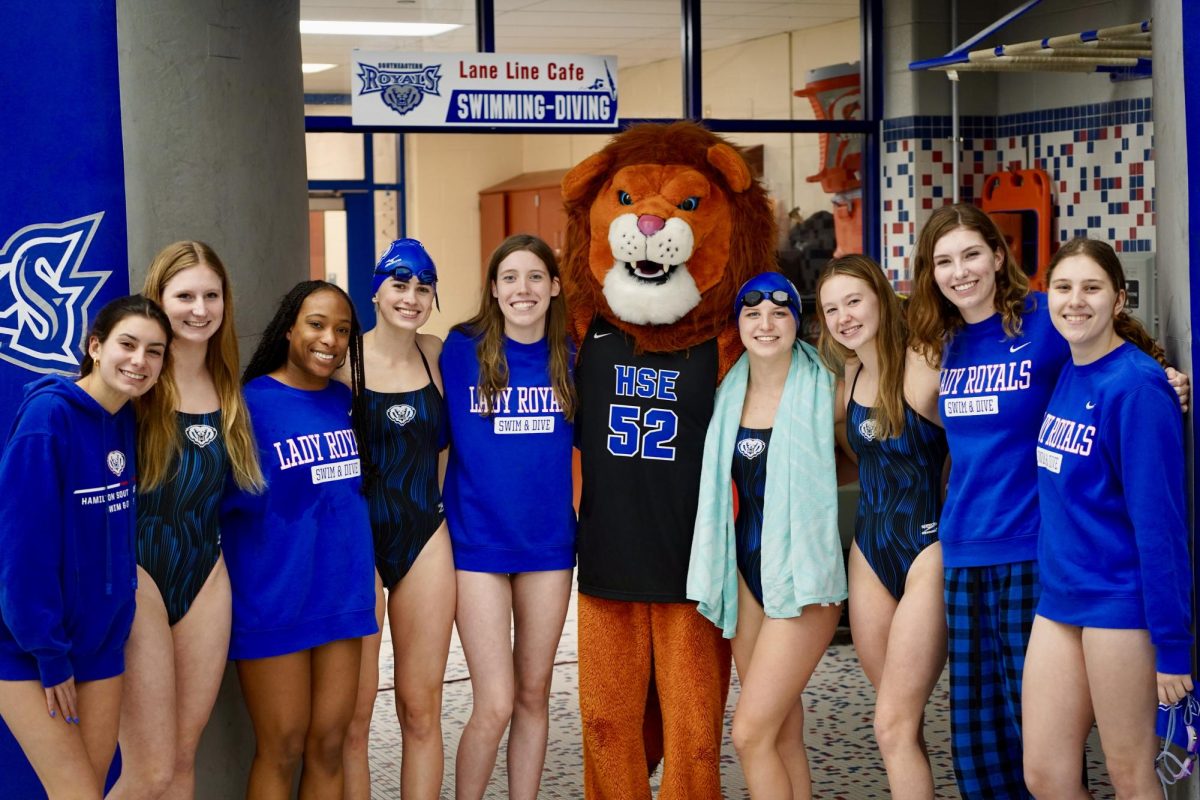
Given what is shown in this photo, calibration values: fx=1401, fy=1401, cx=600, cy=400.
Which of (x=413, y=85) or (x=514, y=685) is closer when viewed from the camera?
(x=514, y=685)

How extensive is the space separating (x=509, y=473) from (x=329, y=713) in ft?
2.45

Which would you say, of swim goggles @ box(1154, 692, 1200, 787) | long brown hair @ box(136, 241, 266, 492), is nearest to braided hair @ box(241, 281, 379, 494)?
long brown hair @ box(136, 241, 266, 492)

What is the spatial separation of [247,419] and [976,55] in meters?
3.46

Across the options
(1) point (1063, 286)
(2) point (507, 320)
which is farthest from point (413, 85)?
(1) point (1063, 286)

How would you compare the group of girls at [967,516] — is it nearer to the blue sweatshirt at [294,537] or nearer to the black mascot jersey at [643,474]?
the black mascot jersey at [643,474]

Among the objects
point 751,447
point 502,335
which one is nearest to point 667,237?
point 502,335

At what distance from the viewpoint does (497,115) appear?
719 centimetres

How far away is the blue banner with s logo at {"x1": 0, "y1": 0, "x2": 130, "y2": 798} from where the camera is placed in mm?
3314

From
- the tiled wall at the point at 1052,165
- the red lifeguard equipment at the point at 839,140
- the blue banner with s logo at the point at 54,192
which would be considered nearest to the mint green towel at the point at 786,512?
the blue banner with s logo at the point at 54,192

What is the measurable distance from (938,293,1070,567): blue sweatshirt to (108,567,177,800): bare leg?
5.89 feet

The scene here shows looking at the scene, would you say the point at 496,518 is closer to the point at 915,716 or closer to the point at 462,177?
the point at 915,716

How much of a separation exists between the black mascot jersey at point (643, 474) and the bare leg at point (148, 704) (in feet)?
3.65

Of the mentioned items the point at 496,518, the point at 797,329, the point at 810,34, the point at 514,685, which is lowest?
the point at 514,685

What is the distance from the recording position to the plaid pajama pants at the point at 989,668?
126 inches
